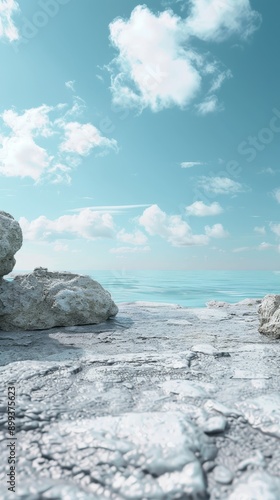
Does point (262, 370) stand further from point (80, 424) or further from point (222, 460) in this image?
point (80, 424)

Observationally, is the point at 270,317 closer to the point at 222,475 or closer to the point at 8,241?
the point at 222,475

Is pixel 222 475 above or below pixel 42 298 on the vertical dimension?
below

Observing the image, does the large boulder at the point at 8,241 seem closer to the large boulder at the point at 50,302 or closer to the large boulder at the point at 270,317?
the large boulder at the point at 50,302

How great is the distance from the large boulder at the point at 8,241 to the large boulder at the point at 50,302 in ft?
1.34

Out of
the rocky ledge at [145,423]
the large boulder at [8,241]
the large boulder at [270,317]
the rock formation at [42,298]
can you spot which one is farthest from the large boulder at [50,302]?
the large boulder at [270,317]

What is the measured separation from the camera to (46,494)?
1331 millimetres

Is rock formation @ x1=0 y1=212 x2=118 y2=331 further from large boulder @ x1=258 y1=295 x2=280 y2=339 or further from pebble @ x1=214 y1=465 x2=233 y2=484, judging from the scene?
pebble @ x1=214 y1=465 x2=233 y2=484

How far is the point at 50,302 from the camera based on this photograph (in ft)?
16.7

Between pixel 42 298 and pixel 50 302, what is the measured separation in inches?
6.4

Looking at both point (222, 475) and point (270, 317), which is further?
point (270, 317)

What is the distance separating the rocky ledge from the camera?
137 centimetres

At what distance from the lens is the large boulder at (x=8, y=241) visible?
4.44 meters

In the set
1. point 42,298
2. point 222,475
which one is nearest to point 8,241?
point 42,298

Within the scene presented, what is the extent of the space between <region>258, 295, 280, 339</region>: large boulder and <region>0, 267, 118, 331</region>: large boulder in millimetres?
2489
